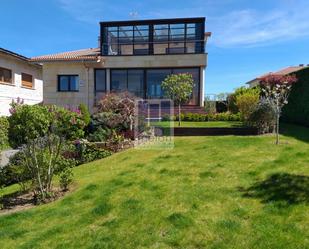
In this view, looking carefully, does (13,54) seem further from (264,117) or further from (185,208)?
(185,208)

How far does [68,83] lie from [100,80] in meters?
2.59

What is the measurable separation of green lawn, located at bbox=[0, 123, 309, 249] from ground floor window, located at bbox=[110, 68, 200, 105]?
16.1 m

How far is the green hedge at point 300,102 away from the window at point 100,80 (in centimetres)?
1372

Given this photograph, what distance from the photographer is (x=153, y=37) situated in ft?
83.1

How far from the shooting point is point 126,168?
880 centimetres

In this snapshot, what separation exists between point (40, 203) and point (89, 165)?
3099mm

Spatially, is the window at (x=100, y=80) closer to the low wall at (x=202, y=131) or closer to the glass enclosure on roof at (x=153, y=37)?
the glass enclosure on roof at (x=153, y=37)

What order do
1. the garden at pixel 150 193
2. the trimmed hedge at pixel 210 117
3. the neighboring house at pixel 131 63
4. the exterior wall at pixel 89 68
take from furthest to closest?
the neighboring house at pixel 131 63
the exterior wall at pixel 89 68
the trimmed hedge at pixel 210 117
the garden at pixel 150 193

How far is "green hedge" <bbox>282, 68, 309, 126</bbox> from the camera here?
15.0m

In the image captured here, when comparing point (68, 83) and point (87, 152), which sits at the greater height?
point (68, 83)

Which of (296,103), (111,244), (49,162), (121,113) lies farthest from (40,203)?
(296,103)

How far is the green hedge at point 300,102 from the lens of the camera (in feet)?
49.1

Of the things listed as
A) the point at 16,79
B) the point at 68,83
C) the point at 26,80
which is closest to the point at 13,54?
the point at 16,79

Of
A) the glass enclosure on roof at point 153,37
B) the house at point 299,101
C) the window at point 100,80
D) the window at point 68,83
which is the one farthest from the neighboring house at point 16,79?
the house at point 299,101
